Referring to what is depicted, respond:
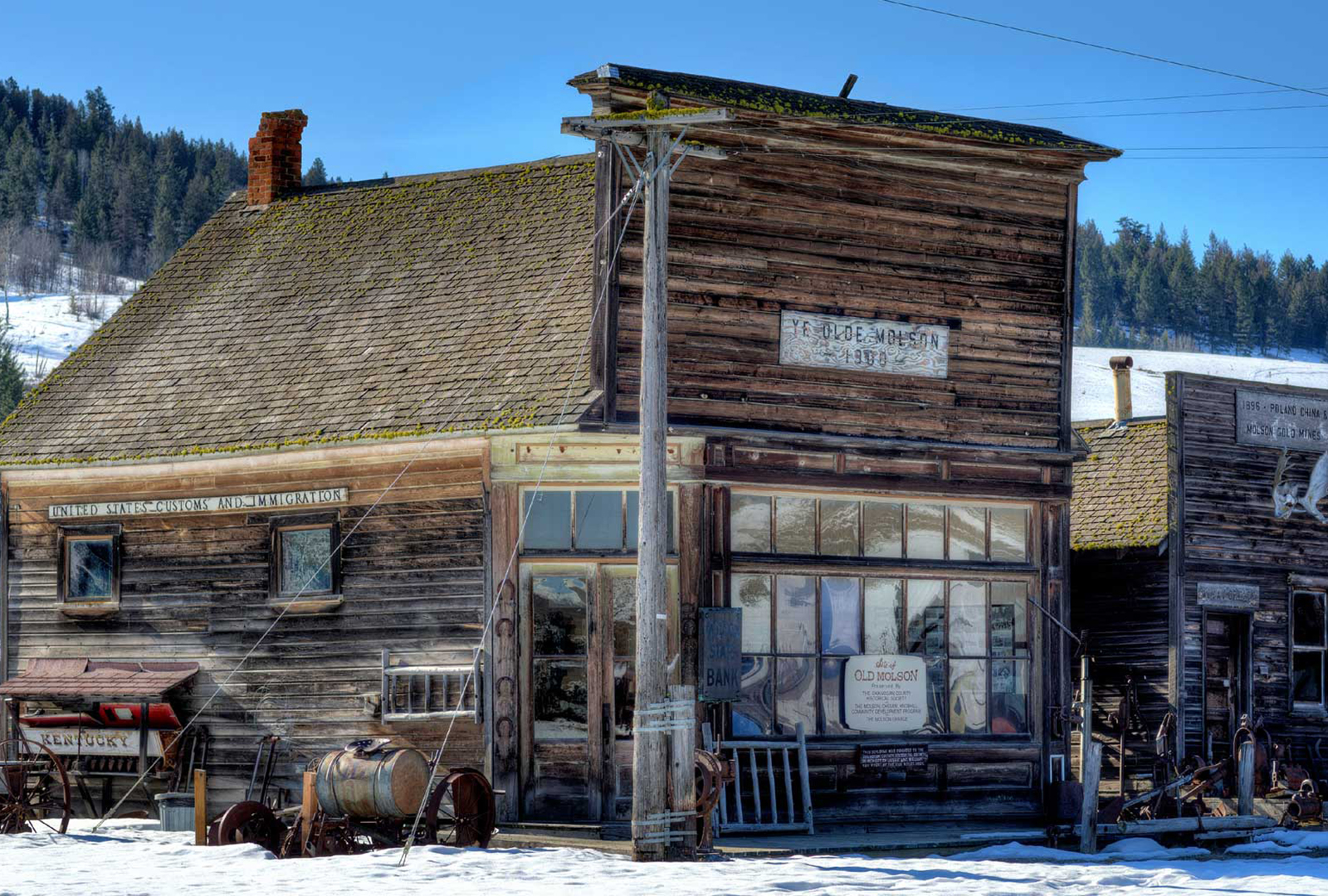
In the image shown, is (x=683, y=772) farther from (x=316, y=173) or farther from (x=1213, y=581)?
(x=316, y=173)

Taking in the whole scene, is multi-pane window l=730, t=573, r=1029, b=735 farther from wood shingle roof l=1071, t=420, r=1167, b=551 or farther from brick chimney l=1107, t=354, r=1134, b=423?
brick chimney l=1107, t=354, r=1134, b=423

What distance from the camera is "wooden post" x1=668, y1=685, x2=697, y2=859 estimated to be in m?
15.3

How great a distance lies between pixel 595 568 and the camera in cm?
1870

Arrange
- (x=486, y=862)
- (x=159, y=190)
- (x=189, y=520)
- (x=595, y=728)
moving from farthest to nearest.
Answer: (x=159, y=190) → (x=189, y=520) → (x=595, y=728) → (x=486, y=862)

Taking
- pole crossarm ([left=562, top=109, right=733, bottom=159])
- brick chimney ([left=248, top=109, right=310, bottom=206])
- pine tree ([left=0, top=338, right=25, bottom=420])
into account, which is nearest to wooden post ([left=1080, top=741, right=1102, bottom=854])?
pole crossarm ([left=562, top=109, right=733, bottom=159])

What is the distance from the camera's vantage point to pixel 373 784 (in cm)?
1633

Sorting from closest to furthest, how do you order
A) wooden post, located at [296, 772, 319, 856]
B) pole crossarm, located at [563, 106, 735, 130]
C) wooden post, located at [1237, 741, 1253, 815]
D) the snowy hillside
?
1. pole crossarm, located at [563, 106, 735, 130]
2. wooden post, located at [296, 772, 319, 856]
3. wooden post, located at [1237, 741, 1253, 815]
4. the snowy hillside

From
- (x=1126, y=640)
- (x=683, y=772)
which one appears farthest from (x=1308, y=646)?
(x=683, y=772)

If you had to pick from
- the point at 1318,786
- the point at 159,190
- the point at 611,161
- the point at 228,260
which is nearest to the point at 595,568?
the point at 611,161

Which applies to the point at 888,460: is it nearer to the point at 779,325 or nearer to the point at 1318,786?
the point at 779,325

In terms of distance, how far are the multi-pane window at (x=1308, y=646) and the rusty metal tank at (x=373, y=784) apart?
14.0 meters

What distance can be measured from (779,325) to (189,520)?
7.39 meters

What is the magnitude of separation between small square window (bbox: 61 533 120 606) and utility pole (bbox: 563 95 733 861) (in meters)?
8.96

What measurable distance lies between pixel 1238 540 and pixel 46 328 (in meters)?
104
